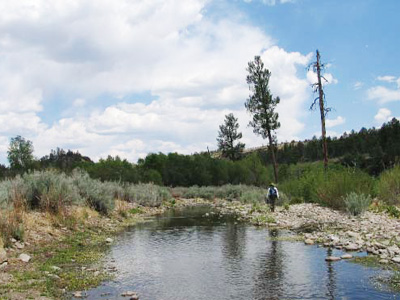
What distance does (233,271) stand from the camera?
995cm

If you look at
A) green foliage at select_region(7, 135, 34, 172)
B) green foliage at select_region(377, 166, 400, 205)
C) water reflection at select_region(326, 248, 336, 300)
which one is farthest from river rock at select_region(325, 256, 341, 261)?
green foliage at select_region(7, 135, 34, 172)

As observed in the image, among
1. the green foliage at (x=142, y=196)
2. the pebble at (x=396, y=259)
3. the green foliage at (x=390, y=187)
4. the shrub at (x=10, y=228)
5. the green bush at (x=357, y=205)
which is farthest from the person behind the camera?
the green foliage at (x=142, y=196)

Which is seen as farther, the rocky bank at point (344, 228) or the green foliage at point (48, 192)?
the green foliage at point (48, 192)

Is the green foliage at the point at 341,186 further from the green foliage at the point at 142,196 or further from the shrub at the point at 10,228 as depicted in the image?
the shrub at the point at 10,228

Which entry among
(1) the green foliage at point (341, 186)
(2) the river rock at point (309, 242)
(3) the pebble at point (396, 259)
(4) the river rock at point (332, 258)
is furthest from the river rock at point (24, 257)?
(1) the green foliage at point (341, 186)

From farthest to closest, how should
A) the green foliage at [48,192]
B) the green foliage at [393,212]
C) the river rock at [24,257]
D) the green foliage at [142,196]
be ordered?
the green foliage at [142,196] < the green foliage at [393,212] < the green foliage at [48,192] < the river rock at [24,257]

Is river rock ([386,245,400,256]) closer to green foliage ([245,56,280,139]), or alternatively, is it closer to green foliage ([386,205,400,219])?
green foliage ([386,205,400,219])

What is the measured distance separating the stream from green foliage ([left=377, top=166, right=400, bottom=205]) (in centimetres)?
866

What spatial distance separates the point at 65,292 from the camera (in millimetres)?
8148

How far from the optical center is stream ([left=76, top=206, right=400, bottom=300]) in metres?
8.08

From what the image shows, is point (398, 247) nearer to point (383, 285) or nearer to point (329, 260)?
point (329, 260)

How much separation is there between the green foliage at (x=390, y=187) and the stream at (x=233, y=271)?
8663 mm

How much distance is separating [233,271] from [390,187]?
1465cm

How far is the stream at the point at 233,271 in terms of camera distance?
26.5 feet
